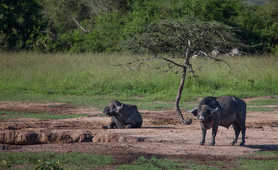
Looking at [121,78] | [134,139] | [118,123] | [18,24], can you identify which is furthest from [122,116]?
[18,24]

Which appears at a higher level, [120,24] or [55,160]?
[120,24]

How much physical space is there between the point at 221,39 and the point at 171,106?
3.98 metres

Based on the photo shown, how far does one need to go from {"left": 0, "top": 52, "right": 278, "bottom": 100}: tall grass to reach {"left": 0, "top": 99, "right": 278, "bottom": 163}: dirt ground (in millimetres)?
7316

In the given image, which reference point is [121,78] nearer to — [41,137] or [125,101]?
[125,101]

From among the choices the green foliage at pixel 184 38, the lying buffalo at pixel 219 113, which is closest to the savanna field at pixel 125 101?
the lying buffalo at pixel 219 113

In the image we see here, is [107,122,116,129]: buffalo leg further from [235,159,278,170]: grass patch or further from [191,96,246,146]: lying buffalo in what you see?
[235,159,278,170]: grass patch

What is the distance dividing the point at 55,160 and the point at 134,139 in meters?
2.42

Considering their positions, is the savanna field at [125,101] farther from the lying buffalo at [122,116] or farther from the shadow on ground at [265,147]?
the lying buffalo at [122,116]

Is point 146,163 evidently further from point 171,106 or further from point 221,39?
point 171,106

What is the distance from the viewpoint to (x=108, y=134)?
9.84 metres

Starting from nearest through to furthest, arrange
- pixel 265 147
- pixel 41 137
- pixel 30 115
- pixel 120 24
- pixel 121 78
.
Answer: pixel 265 147 < pixel 41 137 < pixel 30 115 < pixel 121 78 < pixel 120 24

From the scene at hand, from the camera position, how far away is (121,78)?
2247 cm

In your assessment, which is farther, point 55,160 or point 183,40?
point 183,40

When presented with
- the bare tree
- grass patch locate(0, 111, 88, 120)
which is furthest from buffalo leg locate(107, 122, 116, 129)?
grass patch locate(0, 111, 88, 120)
